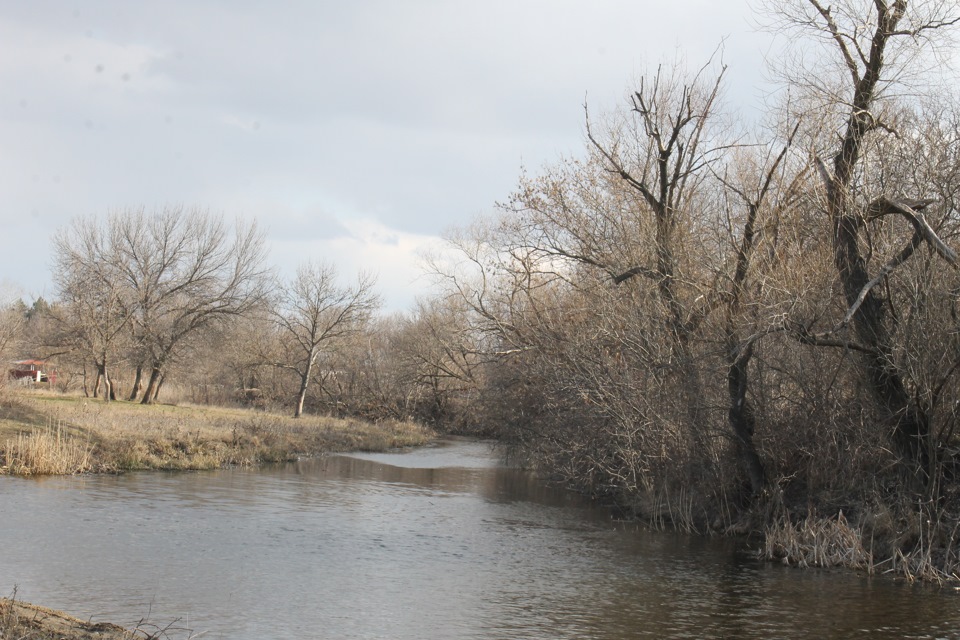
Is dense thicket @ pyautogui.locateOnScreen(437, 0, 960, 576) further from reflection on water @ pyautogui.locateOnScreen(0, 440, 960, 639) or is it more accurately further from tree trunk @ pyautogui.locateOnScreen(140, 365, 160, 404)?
tree trunk @ pyautogui.locateOnScreen(140, 365, 160, 404)

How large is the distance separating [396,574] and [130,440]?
1544cm

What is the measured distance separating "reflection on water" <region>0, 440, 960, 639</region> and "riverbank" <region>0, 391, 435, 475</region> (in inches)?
60.9

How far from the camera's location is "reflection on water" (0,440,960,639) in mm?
10805

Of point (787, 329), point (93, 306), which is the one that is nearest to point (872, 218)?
point (787, 329)

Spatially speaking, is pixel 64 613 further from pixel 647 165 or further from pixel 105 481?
pixel 647 165

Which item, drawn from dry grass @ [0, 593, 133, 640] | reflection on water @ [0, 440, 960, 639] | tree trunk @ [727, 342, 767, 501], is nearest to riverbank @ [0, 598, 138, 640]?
dry grass @ [0, 593, 133, 640]

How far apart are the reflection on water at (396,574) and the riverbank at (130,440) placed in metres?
1.55

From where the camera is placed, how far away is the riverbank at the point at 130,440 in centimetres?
2230

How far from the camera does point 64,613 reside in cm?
934

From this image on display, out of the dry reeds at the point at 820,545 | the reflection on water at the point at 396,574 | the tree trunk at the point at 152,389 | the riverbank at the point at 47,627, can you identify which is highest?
the tree trunk at the point at 152,389

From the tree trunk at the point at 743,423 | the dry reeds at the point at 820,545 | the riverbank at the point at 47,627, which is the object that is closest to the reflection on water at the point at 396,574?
the dry reeds at the point at 820,545

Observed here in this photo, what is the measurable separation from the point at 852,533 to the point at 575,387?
23.4 feet

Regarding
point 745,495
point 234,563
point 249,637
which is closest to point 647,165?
point 745,495

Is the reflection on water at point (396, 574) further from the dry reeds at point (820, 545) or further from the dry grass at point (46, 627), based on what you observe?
the dry grass at point (46, 627)
